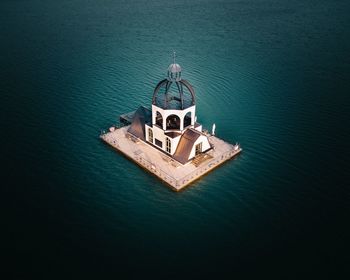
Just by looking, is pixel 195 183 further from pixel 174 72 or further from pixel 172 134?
pixel 174 72

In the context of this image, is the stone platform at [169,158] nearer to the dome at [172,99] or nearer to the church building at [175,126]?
the church building at [175,126]

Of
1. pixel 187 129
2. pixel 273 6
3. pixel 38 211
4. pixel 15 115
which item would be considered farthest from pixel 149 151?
pixel 273 6

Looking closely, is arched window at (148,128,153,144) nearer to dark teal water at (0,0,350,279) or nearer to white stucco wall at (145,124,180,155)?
white stucco wall at (145,124,180,155)

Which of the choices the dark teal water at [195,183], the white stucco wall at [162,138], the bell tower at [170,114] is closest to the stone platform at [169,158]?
the dark teal water at [195,183]

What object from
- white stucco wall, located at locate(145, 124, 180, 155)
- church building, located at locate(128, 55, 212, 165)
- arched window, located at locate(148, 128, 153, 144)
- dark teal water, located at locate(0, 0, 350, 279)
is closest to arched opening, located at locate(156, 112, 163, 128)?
church building, located at locate(128, 55, 212, 165)

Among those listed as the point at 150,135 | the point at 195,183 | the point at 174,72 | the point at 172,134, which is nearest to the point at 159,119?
the point at 150,135
